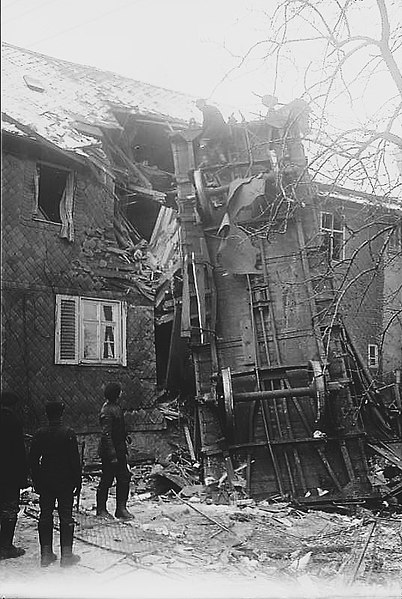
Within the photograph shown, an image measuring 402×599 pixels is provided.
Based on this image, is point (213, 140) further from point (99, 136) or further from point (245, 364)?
point (245, 364)

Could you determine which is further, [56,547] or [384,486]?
[384,486]

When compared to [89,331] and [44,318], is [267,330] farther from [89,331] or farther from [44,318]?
[44,318]

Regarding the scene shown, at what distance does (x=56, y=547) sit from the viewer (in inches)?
122

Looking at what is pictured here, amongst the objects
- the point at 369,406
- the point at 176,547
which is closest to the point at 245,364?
the point at 369,406

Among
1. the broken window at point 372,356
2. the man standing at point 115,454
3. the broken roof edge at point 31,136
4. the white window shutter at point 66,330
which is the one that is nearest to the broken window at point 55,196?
the broken roof edge at point 31,136

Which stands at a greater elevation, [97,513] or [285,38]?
[285,38]

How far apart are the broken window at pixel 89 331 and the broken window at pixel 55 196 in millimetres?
592

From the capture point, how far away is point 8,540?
2947mm

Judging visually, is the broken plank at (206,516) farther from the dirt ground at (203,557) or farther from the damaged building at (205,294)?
the damaged building at (205,294)

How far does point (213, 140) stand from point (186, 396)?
8.91ft

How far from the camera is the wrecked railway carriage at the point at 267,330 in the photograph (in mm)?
5336

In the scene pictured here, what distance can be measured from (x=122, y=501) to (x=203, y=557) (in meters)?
0.83

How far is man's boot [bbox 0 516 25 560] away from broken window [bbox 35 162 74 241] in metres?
2.10

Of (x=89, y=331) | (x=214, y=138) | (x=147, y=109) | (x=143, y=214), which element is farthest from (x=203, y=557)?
(x=147, y=109)
